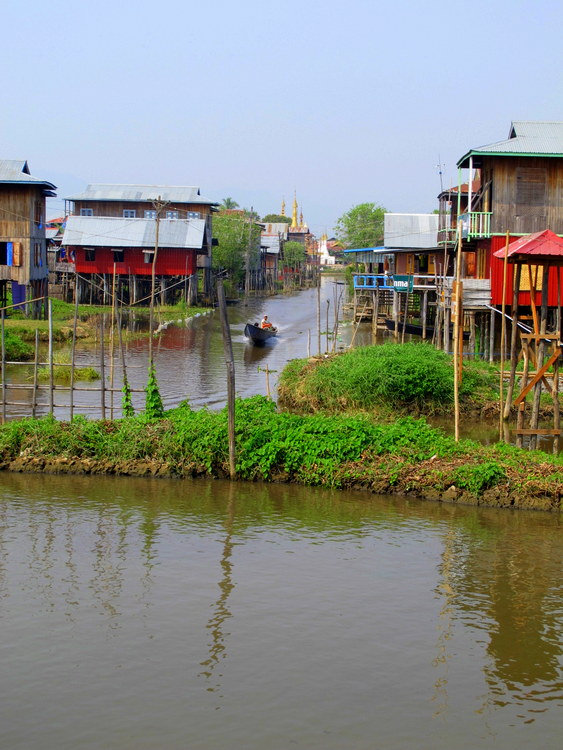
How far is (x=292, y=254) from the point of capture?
307 ft

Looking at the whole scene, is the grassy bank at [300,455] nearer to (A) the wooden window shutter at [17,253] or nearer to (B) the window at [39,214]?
(A) the wooden window shutter at [17,253]

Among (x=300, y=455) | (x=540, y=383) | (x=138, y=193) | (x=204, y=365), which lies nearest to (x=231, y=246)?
(x=138, y=193)

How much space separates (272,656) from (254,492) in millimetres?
5337

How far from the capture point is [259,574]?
10734 mm

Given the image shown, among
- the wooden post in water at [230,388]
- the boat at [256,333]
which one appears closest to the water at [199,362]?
the boat at [256,333]

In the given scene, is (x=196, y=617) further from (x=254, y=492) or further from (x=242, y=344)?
(x=242, y=344)

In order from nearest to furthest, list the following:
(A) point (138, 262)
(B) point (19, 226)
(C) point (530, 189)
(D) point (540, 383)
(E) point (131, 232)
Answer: (D) point (540, 383) → (C) point (530, 189) → (B) point (19, 226) → (E) point (131, 232) → (A) point (138, 262)

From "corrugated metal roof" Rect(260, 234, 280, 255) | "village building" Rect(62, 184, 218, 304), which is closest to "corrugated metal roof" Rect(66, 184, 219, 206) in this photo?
"village building" Rect(62, 184, 218, 304)

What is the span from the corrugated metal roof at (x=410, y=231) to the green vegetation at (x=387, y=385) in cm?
2117

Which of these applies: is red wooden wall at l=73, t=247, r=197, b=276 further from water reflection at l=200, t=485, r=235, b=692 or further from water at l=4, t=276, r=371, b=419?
water reflection at l=200, t=485, r=235, b=692

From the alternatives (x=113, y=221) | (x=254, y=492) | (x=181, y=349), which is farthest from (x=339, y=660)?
(x=113, y=221)

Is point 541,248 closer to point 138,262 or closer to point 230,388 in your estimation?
point 230,388

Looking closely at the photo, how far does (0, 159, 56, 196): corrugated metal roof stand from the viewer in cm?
3646

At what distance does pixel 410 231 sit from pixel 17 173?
1788 cm
